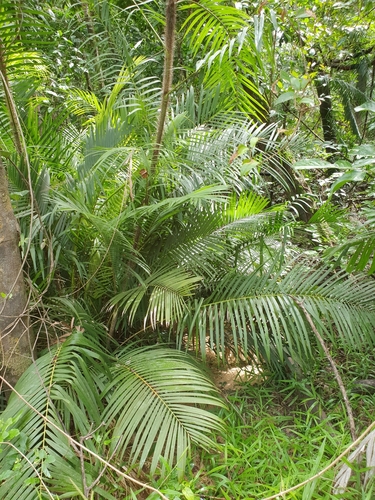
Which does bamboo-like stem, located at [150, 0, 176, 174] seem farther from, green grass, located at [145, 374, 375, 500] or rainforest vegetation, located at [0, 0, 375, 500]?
green grass, located at [145, 374, 375, 500]

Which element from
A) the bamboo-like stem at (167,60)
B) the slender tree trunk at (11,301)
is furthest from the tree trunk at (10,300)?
the bamboo-like stem at (167,60)

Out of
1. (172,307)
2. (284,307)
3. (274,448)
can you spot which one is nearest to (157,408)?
(172,307)

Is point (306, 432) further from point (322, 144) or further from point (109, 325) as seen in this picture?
point (322, 144)

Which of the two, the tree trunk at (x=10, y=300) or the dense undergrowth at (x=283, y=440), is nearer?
the dense undergrowth at (x=283, y=440)

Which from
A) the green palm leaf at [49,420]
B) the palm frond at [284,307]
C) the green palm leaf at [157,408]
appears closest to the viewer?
the green palm leaf at [49,420]

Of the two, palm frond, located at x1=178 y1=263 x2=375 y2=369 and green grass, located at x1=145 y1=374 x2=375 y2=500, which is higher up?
palm frond, located at x1=178 y1=263 x2=375 y2=369

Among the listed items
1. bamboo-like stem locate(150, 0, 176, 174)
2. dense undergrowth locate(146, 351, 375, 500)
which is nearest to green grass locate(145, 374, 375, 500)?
dense undergrowth locate(146, 351, 375, 500)

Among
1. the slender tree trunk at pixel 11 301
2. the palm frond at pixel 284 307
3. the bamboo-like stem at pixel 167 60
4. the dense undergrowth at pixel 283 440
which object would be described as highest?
the bamboo-like stem at pixel 167 60

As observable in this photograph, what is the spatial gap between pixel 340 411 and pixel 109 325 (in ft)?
3.22

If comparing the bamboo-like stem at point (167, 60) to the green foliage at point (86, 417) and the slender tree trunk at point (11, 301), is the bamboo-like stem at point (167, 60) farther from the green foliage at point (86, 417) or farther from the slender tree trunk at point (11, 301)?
the green foliage at point (86, 417)

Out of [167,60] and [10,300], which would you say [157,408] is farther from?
[167,60]

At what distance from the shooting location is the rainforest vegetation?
109 cm

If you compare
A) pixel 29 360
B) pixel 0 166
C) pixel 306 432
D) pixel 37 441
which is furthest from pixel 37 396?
pixel 306 432

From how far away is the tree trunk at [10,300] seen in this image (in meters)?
1.25
